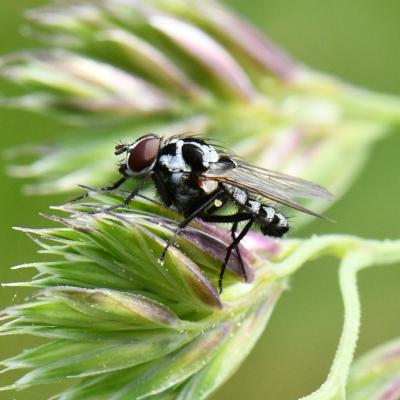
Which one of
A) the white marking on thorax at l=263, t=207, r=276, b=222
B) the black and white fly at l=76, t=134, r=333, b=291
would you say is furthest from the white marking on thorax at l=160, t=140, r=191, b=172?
the white marking on thorax at l=263, t=207, r=276, b=222

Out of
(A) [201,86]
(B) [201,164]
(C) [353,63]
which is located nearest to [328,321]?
(C) [353,63]

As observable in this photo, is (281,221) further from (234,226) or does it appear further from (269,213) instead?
(234,226)

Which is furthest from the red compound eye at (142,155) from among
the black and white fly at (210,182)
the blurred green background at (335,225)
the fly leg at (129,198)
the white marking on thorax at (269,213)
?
the blurred green background at (335,225)

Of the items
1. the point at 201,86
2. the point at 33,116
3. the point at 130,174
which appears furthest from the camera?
the point at 33,116

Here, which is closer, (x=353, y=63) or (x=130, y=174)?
(x=130, y=174)

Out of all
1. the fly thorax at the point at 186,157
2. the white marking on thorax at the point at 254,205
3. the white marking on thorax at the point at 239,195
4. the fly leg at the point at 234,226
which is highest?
the fly thorax at the point at 186,157

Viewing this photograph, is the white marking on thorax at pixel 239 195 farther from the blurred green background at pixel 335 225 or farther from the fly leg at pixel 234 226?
the blurred green background at pixel 335 225

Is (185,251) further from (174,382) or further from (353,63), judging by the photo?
(353,63)
